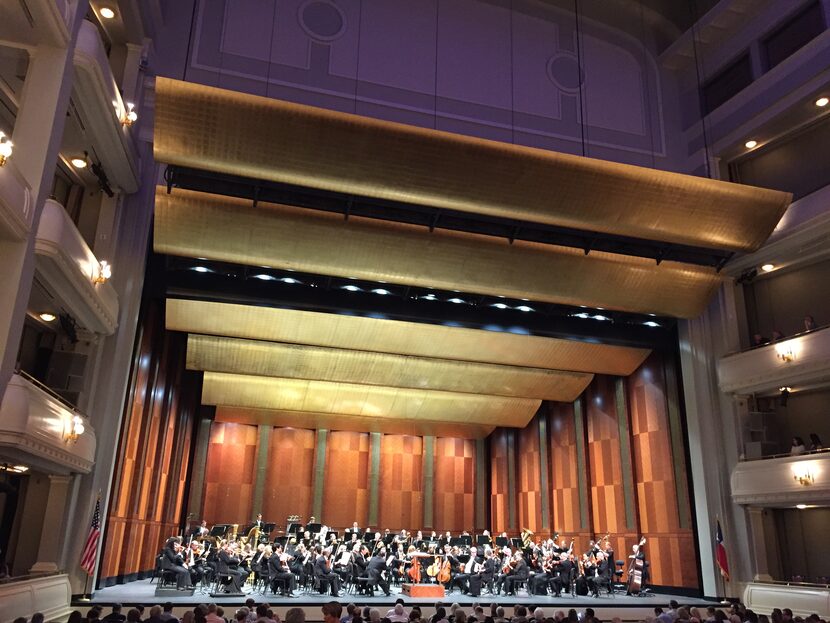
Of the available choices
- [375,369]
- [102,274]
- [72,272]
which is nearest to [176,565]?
[102,274]

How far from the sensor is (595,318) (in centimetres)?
1513

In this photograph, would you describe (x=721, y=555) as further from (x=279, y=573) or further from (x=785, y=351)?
(x=279, y=573)

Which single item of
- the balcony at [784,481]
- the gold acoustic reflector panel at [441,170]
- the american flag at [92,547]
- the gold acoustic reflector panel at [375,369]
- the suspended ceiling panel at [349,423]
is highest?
the gold acoustic reflector panel at [441,170]

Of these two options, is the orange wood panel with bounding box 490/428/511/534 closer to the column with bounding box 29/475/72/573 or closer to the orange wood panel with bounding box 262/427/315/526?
the orange wood panel with bounding box 262/427/315/526

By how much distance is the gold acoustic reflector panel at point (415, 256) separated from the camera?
1186cm

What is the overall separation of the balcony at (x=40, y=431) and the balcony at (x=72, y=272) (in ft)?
4.79

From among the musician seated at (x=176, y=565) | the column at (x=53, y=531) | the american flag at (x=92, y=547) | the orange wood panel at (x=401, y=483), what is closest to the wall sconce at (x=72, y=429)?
the column at (x=53, y=531)

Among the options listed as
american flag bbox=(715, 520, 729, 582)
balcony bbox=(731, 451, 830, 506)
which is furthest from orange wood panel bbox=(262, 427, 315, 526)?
balcony bbox=(731, 451, 830, 506)

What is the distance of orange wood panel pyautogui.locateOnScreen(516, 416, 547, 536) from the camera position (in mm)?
19172

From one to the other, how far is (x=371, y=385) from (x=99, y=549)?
27.3 feet

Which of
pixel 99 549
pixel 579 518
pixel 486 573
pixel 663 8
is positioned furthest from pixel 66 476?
pixel 663 8

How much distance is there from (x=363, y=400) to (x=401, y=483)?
3568 mm

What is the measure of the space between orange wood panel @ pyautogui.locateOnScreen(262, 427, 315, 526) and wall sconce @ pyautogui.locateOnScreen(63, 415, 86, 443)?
990cm

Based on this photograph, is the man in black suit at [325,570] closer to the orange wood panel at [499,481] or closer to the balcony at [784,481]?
the balcony at [784,481]
